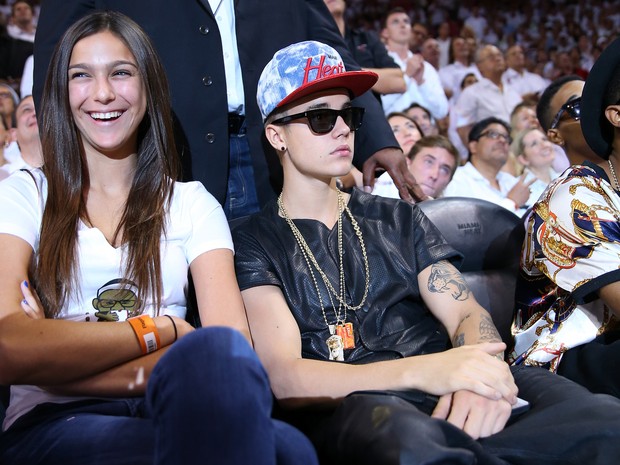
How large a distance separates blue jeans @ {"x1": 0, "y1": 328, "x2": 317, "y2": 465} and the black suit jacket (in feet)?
3.61

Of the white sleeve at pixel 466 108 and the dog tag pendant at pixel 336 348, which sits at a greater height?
the white sleeve at pixel 466 108

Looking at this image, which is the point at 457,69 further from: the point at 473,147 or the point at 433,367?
the point at 433,367

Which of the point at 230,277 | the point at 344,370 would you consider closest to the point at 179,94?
the point at 230,277

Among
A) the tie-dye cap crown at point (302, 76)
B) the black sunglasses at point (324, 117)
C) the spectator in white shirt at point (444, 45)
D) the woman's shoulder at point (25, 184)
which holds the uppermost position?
the spectator in white shirt at point (444, 45)

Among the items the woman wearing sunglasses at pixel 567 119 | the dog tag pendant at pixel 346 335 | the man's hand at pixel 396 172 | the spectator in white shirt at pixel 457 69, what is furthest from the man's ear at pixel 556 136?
the spectator in white shirt at pixel 457 69

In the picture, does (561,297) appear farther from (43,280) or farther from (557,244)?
(43,280)

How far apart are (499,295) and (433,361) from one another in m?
0.99

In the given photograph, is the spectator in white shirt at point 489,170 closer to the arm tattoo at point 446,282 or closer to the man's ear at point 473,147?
the man's ear at point 473,147

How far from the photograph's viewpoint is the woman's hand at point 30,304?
1937 mm

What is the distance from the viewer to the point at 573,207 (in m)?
2.40

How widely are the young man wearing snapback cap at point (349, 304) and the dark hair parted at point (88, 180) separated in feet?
0.99

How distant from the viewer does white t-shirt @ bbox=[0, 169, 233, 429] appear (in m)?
2.07

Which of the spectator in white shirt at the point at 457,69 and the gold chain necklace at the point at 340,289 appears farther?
the spectator in white shirt at the point at 457,69

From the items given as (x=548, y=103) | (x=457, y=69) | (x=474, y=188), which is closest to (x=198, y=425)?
(x=548, y=103)
